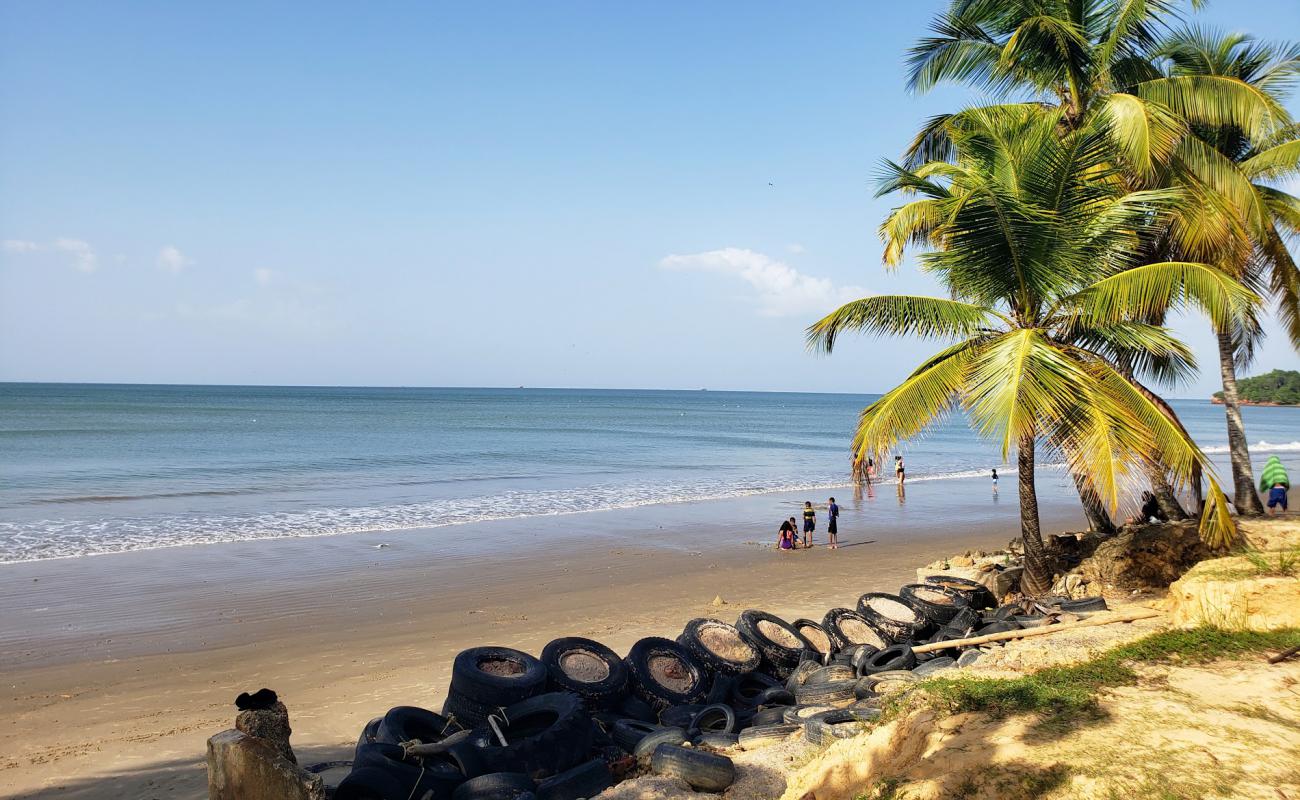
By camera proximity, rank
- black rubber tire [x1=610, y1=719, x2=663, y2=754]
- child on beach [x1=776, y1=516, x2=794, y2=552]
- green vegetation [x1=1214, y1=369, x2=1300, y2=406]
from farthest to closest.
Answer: green vegetation [x1=1214, y1=369, x2=1300, y2=406], child on beach [x1=776, y1=516, x2=794, y2=552], black rubber tire [x1=610, y1=719, x2=663, y2=754]

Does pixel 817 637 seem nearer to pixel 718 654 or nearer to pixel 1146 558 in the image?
pixel 718 654

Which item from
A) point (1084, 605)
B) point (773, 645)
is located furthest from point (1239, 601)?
point (773, 645)

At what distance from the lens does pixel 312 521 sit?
2662 centimetres

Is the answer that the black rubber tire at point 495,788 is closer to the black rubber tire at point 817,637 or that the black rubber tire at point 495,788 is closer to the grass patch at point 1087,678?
the grass patch at point 1087,678

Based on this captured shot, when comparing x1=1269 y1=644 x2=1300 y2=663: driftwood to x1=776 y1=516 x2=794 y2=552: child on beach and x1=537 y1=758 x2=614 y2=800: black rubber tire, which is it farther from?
x1=776 y1=516 x2=794 y2=552: child on beach

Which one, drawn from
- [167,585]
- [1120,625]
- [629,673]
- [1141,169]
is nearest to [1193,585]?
[1120,625]

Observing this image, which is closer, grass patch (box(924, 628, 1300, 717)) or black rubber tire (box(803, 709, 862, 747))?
grass patch (box(924, 628, 1300, 717))

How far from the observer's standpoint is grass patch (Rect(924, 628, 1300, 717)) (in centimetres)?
650

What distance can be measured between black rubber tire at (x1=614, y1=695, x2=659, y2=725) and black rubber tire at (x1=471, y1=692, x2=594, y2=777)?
1.11m

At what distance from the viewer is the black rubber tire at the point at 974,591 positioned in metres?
13.6

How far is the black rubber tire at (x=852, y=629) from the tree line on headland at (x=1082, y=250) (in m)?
2.47

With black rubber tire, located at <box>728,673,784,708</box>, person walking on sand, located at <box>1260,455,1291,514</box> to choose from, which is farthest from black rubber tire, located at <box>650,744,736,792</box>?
person walking on sand, located at <box>1260,455,1291,514</box>

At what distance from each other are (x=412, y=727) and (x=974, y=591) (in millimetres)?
9412

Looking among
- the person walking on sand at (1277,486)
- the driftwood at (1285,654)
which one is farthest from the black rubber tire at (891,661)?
the person walking on sand at (1277,486)
